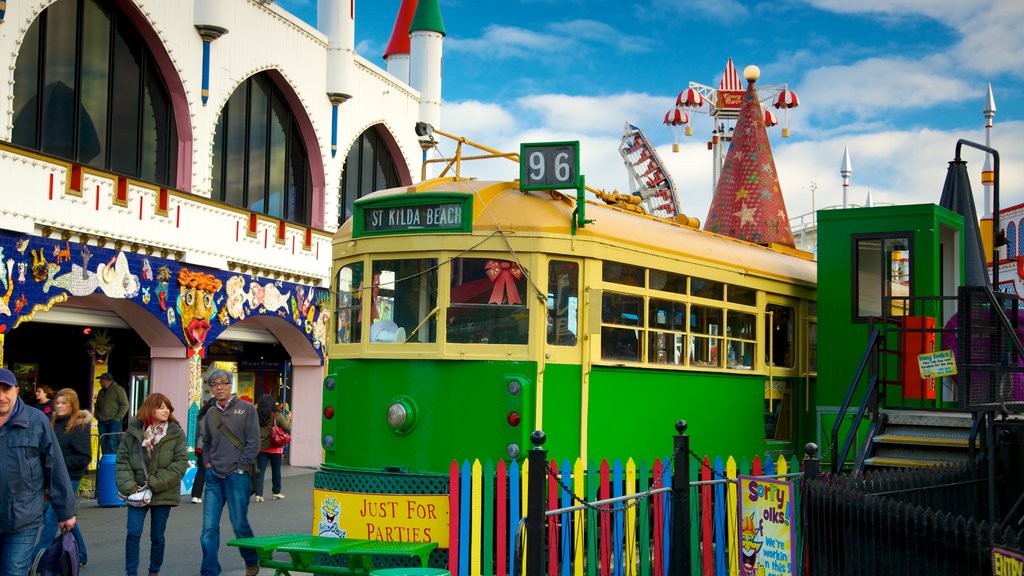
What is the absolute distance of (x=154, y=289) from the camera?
17703mm

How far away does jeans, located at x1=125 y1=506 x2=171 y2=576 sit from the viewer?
32.6 feet

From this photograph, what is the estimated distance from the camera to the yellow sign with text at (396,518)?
9.77m

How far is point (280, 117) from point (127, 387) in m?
5.65

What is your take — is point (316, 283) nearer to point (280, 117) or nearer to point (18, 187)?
point (280, 117)

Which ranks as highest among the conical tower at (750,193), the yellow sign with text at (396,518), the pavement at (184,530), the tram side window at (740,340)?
the conical tower at (750,193)

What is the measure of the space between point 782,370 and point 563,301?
13.6ft

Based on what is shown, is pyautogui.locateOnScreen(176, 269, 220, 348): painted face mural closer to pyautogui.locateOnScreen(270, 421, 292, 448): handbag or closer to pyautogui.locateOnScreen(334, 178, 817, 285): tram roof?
pyautogui.locateOnScreen(270, 421, 292, 448): handbag

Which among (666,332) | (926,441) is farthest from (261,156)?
(926,441)

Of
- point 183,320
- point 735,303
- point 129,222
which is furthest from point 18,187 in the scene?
point 735,303

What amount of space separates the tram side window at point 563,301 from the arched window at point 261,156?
1091 cm

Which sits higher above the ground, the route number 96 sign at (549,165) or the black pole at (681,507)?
the route number 96 sign at (549,165)

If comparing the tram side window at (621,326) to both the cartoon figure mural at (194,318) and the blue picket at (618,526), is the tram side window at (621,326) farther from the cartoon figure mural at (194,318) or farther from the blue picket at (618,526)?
the cartoon figure mural at (194,318)

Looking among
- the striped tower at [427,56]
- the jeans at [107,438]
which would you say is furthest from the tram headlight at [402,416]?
the striped tower at [427,56]

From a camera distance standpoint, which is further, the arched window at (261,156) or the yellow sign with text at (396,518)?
the arched window at (261,156)
